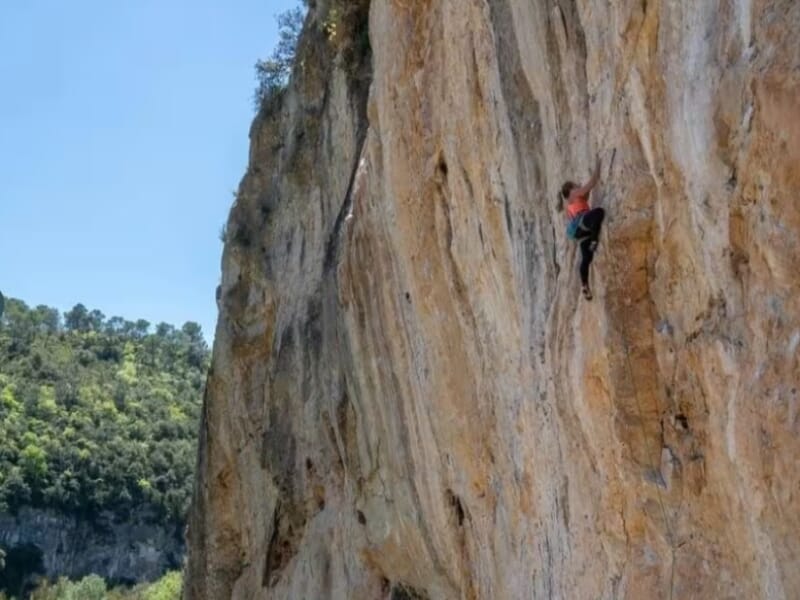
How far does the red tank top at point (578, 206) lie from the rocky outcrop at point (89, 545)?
65781mm

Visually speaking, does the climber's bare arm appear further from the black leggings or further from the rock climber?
the black leggings

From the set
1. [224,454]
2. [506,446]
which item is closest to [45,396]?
[224,454]

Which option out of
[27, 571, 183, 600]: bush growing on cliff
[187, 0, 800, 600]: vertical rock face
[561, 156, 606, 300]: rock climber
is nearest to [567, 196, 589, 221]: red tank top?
[561, 156, 606, 300]: rock climber

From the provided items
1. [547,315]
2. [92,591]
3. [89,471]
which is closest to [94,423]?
[89,471]

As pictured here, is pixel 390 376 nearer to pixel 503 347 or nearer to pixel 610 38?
pixel 503 347

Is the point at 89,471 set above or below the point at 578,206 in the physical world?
above

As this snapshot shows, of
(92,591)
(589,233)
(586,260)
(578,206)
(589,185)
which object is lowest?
(92,591)

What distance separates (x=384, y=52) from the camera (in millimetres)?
12062

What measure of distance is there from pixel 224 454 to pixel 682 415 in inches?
546

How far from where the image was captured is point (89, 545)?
71.8 m

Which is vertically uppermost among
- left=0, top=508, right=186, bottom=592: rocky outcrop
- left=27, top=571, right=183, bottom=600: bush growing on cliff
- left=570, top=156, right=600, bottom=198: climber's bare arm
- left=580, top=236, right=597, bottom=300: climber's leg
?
left=570, top=156, right=600, bottom=198: climber's bare arm

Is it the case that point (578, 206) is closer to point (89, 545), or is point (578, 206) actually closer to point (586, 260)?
point (586, 260)

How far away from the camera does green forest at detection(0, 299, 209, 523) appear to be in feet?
234

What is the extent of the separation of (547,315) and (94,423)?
75.2 metres
